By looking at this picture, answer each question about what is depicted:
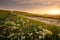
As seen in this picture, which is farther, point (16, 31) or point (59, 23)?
point (59, 23)

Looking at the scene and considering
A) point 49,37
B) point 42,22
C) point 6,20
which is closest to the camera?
point 49,37

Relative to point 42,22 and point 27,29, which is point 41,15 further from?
point 27,29

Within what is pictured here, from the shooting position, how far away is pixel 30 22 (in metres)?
3.12

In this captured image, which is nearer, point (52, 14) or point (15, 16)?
point (15, 16)

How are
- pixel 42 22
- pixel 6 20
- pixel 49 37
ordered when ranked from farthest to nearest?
pixel 42 22 → pixel 6 20 → pixel 49 37

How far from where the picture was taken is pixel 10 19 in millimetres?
3012

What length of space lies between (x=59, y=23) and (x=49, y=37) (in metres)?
0.59

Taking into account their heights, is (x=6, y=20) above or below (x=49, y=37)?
above

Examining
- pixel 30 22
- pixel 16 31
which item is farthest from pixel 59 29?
pixel 16 31

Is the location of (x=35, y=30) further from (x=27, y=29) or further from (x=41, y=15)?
(x=41, y=15)

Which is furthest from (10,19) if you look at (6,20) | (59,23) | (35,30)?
(59,23)

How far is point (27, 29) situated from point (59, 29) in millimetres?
566

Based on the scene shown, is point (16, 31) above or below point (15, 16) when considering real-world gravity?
below

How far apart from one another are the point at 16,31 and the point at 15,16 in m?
0.37
